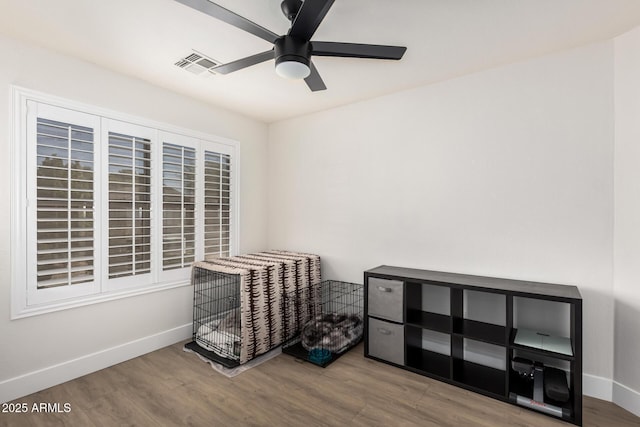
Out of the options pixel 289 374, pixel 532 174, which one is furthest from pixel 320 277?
pixel 532 174

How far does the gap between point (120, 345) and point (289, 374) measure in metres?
1.52

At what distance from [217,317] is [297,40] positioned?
9.05 feet

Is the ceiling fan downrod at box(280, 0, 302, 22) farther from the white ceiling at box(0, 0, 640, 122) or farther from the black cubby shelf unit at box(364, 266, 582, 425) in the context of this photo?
the black cubby shelf unit at box(364, 266, 582, 425)

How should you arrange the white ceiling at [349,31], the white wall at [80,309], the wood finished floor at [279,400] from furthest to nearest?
the white wall at [80,309], the wood finished floor at [279,400], the white ceiling at [349,31]

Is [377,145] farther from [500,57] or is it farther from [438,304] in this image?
[438,304]

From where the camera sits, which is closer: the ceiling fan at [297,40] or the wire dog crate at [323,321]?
the ceiling fan at [297,40]

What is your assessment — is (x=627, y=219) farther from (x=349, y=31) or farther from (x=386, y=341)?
(x=349, y=31)

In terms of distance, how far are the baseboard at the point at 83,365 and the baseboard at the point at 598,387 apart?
344 cm

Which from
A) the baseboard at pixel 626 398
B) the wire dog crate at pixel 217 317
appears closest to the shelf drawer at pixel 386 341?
the wire dog crate at pixel 217 317

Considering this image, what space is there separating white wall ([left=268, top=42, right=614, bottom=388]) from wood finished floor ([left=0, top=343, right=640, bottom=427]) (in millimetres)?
906

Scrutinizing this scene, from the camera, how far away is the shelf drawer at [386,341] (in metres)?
2.57

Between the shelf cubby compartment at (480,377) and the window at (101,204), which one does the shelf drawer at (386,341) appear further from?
the window at (101,204)

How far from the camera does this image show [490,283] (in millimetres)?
2332

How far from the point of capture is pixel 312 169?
369 cm
